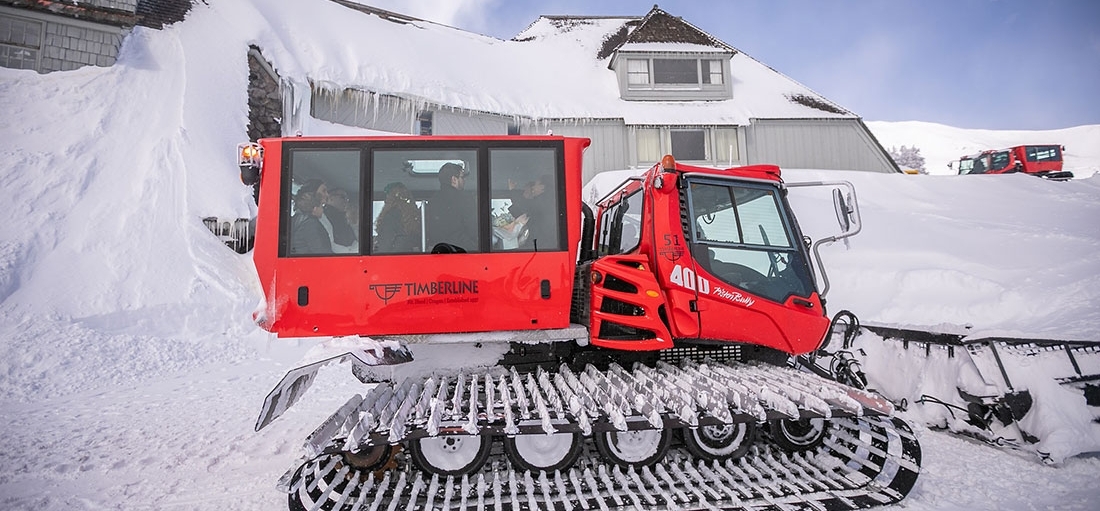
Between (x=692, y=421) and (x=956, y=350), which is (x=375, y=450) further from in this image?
(x=956, y=350)

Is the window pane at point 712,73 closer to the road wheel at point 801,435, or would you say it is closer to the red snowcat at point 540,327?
the red snowcat at point 540,327

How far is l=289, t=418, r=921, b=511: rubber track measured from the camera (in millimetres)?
3416

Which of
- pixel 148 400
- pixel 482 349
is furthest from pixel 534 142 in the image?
pixel 148 400

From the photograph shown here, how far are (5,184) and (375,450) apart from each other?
1202 cm

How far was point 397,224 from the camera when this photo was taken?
13.2 ft

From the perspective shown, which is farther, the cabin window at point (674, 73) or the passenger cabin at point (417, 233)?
the cabin window at point (674, 73)

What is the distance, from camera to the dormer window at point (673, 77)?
70.5 ft

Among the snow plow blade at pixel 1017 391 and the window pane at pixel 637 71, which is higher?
the window pane at pixel 637 71

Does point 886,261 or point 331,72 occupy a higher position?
point 331,72

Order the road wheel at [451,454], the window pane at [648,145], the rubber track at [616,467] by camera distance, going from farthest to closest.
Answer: the window pane at [648,145]
the road wheel at [451,454]
the rubber track at [616,467]

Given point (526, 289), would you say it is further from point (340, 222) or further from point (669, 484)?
point (669, 484)

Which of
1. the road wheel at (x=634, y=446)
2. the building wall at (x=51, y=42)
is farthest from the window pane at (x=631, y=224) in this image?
the building wall at (x=51, y=42)

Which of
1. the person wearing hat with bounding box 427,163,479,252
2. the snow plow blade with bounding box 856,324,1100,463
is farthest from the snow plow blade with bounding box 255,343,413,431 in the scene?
the snow plow blade with bounding box 856,324,1100,463

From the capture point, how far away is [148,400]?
663cm
